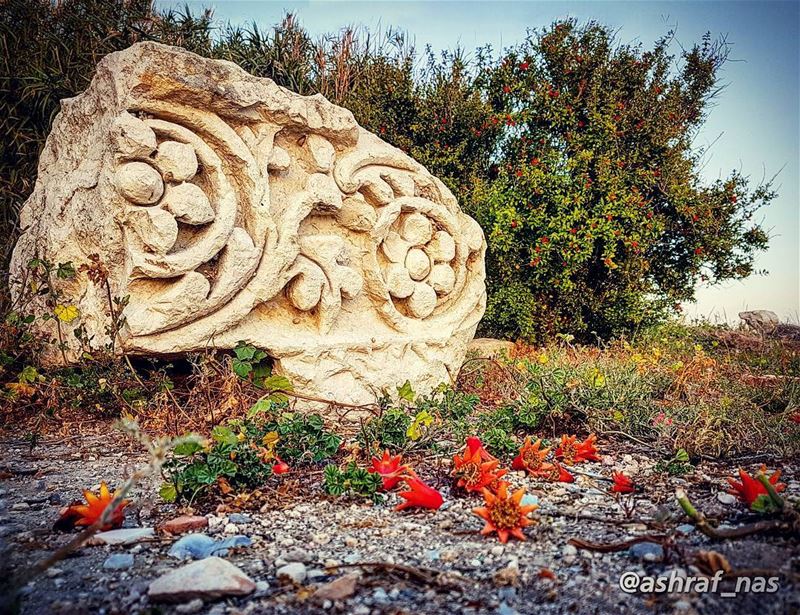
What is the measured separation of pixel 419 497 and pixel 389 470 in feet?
1.12

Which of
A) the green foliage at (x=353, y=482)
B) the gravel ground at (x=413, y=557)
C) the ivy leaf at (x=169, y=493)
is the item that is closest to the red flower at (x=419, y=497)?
the gravel ground at (x=413, y=557)

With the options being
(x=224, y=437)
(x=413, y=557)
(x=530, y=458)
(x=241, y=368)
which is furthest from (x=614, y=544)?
(x=241, y=368)

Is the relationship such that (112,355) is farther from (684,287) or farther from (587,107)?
(684,287)

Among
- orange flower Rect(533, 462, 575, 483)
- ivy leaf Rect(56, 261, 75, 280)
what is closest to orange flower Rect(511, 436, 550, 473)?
orange flower Rect(533, 462, 575, 483)

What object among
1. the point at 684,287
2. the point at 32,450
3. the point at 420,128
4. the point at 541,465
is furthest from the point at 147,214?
the point at 684,287

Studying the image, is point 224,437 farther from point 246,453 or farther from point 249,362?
point 249,362

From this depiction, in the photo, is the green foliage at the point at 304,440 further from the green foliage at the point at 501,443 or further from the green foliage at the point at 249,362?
the green foliage at the point at 249,362

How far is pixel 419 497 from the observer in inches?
97.3

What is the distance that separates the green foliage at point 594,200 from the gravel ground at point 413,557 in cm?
465

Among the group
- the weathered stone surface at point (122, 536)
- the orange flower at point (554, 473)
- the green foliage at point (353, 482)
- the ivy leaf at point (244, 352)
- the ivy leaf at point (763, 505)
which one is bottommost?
the weathered stone surface at point (122, 536)

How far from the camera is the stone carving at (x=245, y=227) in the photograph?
3.93 metres

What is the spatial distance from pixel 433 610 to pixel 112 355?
3000 mm

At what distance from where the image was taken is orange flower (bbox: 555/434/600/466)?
3.18 m

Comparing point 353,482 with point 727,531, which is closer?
point 727,531
